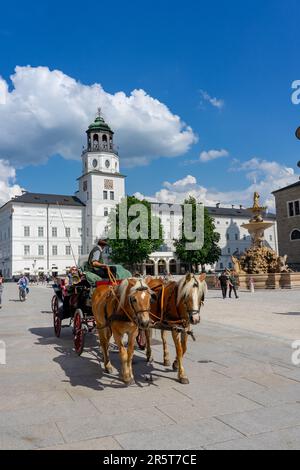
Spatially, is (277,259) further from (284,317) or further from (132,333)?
(132,333)

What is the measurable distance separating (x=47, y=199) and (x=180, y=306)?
84511mm

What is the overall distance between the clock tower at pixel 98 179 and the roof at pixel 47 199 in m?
3.73

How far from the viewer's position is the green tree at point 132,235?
64.9 metres

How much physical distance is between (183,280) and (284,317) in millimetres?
9590

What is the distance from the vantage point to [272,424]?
15.5 feet

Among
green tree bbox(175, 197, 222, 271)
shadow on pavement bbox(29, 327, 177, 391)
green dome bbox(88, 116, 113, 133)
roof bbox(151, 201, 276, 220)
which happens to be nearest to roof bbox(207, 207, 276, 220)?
roof bbox(151, 201, 276, 220)

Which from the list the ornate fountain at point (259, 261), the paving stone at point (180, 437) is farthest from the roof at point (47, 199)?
the paving stone at point (180, 437)

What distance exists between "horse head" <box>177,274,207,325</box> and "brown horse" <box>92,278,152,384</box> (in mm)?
554

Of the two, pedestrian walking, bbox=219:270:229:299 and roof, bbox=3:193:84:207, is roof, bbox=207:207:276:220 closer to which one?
roof, bbox=3:193:84:207

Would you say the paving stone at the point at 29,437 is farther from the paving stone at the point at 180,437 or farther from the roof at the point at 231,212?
the roof at the point at 231,212

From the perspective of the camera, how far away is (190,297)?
623cm

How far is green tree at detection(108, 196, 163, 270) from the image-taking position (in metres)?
64.9

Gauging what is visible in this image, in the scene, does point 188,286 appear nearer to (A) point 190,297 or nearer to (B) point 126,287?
(A) point 190,297

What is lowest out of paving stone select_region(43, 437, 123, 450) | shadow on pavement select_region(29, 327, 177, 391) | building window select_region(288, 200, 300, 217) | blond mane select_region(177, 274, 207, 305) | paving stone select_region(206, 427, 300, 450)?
shadow on pavement select_region(29, 327, 177, 391)
